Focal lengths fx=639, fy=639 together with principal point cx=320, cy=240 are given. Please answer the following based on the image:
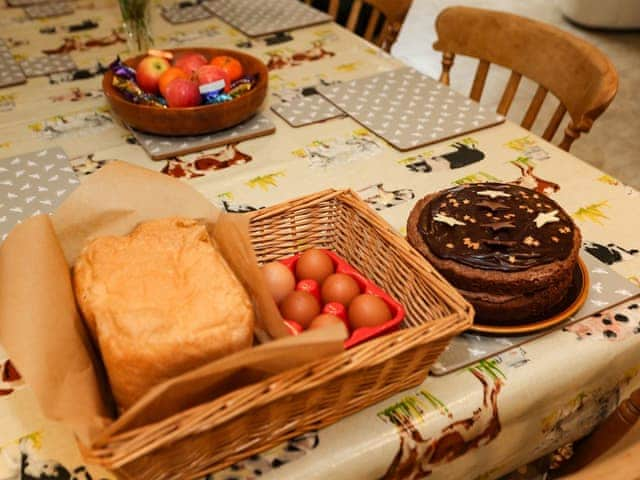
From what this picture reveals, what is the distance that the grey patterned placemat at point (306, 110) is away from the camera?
129 cm

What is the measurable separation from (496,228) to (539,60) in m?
0.75

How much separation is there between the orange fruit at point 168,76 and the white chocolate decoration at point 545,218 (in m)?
0.73

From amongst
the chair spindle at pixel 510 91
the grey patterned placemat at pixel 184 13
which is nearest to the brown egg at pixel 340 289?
the chair spindle at pixel 510 91

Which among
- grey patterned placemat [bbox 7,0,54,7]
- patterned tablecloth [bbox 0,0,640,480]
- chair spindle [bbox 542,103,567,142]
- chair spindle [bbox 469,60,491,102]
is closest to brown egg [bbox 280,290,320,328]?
patterned tablecloth [bbox 0,0,640,480]

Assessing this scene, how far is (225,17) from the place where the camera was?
1.77 m

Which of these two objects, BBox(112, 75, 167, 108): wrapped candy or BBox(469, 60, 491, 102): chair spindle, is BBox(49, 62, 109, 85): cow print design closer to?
BBox(112, 75, 167, 108): wrapped candy

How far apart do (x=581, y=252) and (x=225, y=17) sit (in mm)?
1241

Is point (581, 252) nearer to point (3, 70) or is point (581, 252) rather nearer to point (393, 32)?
point (393, 32)

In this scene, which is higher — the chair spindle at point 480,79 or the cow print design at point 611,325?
the cow print design at point 611,325

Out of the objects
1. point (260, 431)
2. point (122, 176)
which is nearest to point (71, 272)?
point (122, 176)

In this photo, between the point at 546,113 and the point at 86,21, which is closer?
the point at 86,21

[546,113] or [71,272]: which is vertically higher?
[71,272]

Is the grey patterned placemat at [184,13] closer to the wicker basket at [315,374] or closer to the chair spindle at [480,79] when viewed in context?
the chair spindle at [480,79]

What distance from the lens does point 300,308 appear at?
0.75 meters
